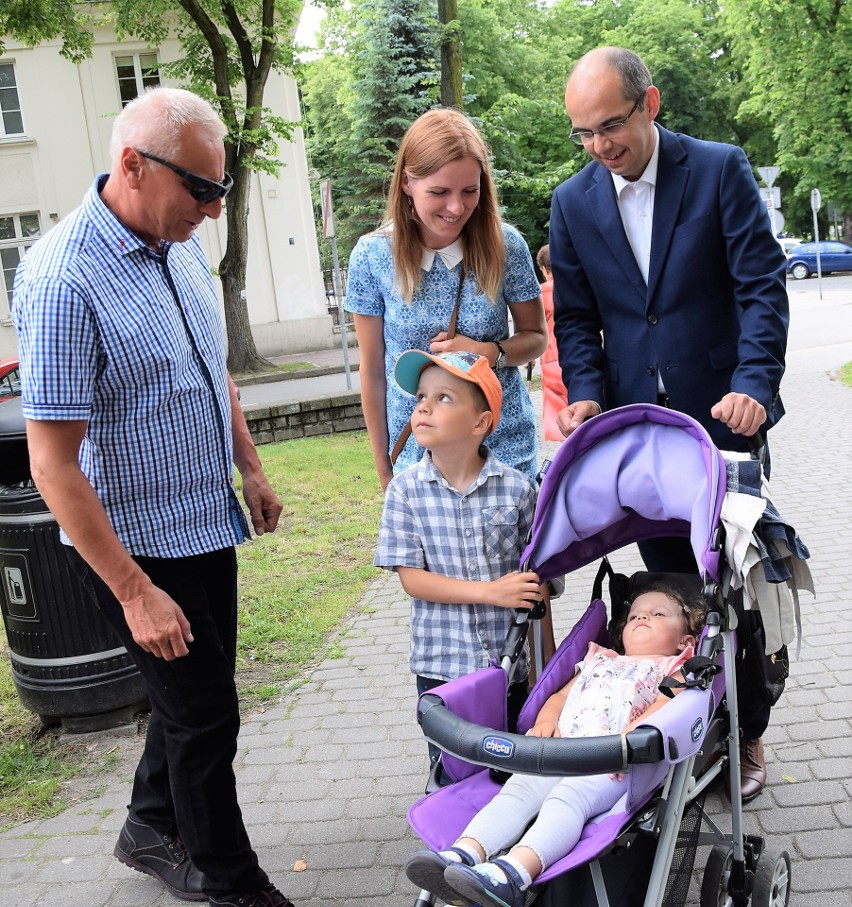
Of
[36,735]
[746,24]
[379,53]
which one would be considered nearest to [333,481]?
[36,735]

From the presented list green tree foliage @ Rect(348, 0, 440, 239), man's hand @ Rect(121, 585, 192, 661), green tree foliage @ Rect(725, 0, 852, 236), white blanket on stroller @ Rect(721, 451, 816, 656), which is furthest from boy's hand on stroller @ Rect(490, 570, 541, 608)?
green tree foliage @ Rect(725, 0, 852, 236)

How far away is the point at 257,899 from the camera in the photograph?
3.28 m

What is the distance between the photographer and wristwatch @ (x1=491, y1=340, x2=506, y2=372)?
3625 millimetres

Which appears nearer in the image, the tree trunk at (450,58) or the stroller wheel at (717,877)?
the stroller wheel at (717,877)

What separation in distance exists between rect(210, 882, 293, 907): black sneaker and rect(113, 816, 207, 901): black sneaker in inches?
11.0

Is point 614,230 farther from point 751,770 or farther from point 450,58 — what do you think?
point 450,58

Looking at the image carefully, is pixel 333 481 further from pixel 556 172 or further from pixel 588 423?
pixel 556 172

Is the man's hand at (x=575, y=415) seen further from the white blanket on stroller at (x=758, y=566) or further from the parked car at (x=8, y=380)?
the parked car at (x=8, y=380)

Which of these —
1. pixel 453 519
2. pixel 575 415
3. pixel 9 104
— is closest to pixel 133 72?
pixel 9 104

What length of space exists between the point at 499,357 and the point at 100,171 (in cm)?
2677

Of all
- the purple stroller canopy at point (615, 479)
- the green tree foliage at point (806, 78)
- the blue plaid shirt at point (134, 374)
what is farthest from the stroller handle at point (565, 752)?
the green tree foliage at point (806, 78)

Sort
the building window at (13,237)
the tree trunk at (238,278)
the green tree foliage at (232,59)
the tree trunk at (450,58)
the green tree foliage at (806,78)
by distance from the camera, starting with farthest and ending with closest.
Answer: the green tree foliage at (806,78) < the building window at (13,237) < the tree trunk at (238,278) < the green tree foliage at (232,59) < the tree trunk at (450,58)

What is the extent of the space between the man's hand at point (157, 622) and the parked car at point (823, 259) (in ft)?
123

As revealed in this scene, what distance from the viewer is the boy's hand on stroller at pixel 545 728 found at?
9.66 feet
